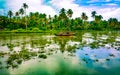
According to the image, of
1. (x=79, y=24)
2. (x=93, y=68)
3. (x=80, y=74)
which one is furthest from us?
(x=79, y=24)

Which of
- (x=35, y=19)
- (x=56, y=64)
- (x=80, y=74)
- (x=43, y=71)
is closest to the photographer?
(x=80, y=74)

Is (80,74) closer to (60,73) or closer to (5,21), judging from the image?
(60,73)

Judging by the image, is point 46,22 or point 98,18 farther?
point 98,18

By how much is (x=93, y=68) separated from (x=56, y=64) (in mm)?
3721

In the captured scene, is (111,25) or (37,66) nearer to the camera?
(37,66)

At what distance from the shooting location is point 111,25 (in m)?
196

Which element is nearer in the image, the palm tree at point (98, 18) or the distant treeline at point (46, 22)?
the distant treeline at point (46, 22)

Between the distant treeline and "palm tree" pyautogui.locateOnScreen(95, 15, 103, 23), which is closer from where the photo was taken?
the distant treeline

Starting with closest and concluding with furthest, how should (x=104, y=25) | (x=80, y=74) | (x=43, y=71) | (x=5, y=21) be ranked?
(x=80, y=74), (x=43, y=71), (x=5, y=21), (x=104, y=25)

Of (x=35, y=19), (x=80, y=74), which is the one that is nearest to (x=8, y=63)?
(x=80, y=74)

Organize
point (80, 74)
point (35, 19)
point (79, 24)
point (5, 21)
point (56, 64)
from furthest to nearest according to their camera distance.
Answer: point (79, 24), point (35, 19), point (5, 21), point (56, 64), point (80, 74)

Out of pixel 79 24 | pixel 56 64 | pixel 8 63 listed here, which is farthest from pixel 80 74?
pixel 79 24

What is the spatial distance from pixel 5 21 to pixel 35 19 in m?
31.2

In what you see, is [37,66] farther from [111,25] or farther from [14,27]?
[111,25]
